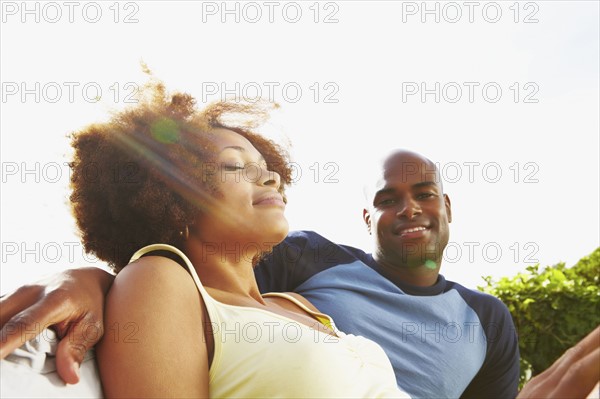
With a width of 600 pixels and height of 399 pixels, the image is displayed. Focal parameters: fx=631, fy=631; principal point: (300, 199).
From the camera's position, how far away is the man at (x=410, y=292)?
3.35m

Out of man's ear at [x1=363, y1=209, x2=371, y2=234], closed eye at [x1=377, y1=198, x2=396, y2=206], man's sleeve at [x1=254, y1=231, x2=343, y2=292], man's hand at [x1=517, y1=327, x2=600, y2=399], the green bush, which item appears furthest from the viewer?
the green bush

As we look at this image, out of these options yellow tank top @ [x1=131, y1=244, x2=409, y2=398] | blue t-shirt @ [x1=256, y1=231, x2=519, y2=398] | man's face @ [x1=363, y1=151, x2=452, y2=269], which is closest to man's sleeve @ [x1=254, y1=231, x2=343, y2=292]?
blue t-shirt @ [x1=256, y1=231, x2=519, y2=398]

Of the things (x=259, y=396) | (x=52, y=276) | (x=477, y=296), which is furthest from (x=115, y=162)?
(x=477, y=296)

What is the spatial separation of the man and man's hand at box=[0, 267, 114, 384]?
1655 mm

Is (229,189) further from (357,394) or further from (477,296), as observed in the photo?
(477,296)

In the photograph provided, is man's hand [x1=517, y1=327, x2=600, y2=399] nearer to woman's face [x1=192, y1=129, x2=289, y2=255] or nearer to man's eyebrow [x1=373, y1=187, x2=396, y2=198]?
woman's face [x1=192, y1=129, x2=289, y2=255]

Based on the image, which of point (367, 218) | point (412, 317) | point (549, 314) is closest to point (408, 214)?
point (367, 218)

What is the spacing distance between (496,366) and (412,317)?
672 mm

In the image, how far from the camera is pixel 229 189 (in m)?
2.29

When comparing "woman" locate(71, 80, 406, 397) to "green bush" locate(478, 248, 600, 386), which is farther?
"green bush" locate(478, 248, 600, 386)

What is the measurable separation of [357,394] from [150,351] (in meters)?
0.66

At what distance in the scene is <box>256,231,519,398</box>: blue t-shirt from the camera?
334 cm

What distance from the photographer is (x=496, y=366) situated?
3766 mm

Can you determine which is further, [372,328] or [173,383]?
[372,328]
